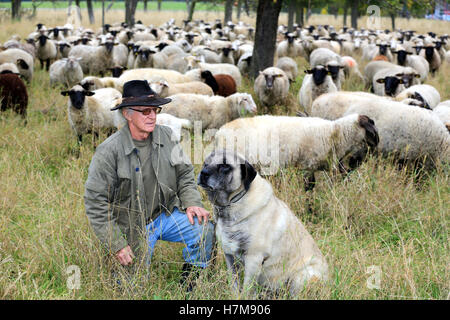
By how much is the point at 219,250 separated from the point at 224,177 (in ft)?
2.58

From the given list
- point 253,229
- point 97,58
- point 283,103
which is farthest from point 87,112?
point 97,58

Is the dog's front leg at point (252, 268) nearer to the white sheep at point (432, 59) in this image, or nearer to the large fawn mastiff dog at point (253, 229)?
the large fawn mastiff dog at point (253, 229)

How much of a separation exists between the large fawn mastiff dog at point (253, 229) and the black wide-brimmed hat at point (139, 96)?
2.32 ft

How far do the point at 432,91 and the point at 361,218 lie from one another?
6002mm

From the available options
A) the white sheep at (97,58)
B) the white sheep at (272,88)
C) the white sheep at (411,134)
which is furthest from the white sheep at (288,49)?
the white sheep at (411,134)

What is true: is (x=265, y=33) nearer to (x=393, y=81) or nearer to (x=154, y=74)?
(x=154, y=74)

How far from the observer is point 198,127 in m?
7.76

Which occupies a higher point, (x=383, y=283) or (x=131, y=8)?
(x=131, y=8)

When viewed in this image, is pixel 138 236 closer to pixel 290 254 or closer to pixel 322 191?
pixel 290 254

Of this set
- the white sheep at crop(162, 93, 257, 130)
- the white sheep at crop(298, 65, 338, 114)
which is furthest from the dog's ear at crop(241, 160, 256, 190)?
the white sheep at crop(298, 65, 338, 114)

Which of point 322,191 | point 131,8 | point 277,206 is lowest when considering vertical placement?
point 322,191

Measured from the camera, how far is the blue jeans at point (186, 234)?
3.64m

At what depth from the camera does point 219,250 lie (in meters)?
3.70
